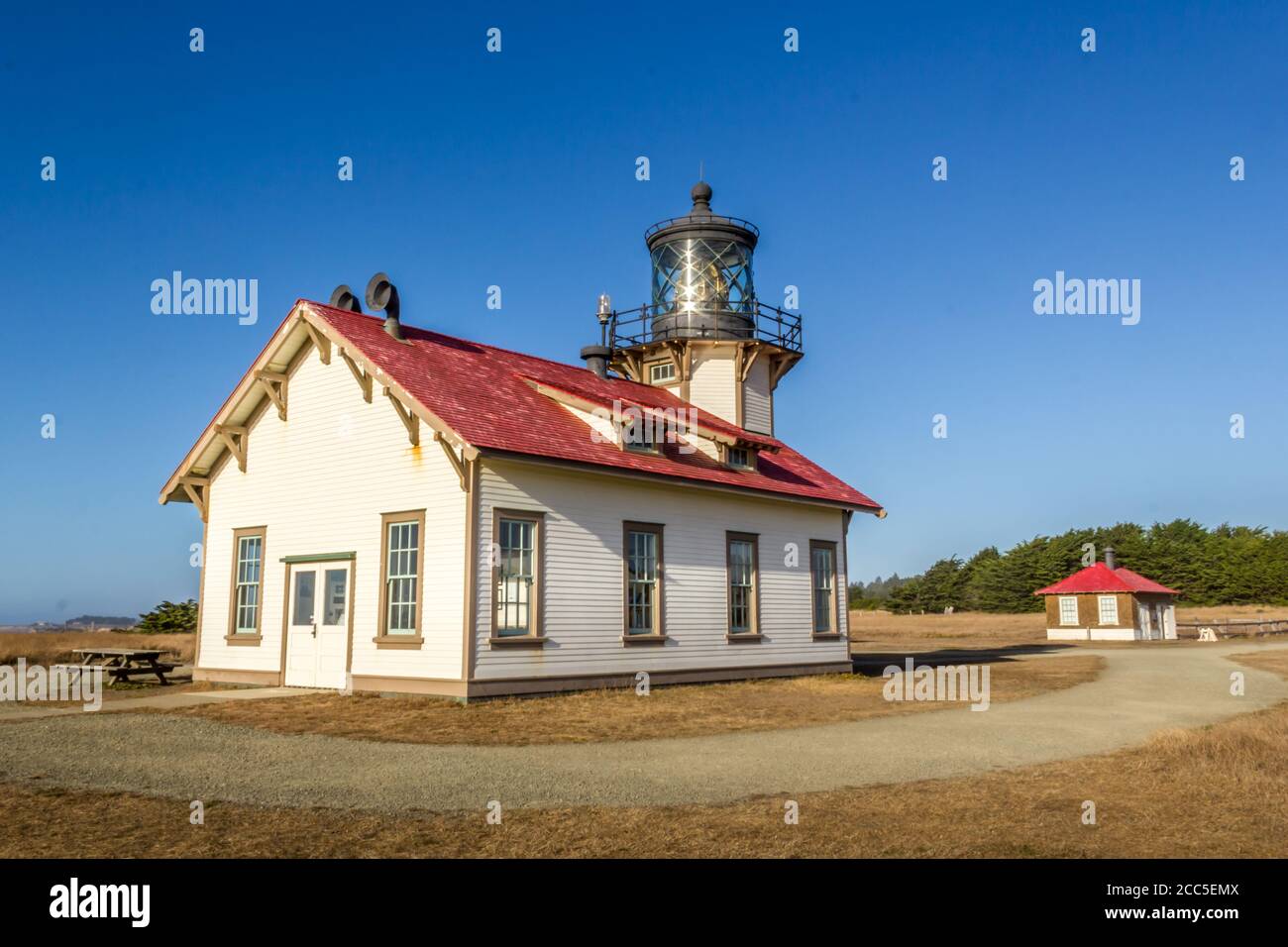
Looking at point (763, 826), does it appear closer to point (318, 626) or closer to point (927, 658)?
point (318, 626)

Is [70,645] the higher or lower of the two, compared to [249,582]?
lower

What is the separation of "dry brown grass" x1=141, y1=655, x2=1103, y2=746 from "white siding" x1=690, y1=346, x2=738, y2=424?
340 inches

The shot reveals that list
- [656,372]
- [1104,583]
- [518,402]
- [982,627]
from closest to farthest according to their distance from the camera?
[518,402] < [656,372] < [1104,583] < [982,627]

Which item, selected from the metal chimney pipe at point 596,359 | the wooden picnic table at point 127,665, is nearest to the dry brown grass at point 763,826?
the wooden picnic table at point 127,665

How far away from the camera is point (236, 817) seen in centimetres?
738

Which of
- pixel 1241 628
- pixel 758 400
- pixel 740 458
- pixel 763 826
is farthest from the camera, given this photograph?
pixel 1241 628

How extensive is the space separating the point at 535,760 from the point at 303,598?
9.42 metres

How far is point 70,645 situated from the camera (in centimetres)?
3048

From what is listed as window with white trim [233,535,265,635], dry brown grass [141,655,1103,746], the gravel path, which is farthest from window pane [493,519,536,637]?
window with white trim [233,535,265,635]

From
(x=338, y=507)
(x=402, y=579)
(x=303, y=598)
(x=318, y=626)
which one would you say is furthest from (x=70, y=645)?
(x=402, y=579)

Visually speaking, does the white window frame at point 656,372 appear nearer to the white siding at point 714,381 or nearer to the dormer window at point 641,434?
the white siding at point 714,381

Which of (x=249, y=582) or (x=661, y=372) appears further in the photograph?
(x=661, y=372)

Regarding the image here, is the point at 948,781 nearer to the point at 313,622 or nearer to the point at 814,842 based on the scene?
the point at 814,842
